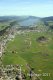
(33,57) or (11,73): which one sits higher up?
(11,73)

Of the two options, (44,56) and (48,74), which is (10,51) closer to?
(44,56)

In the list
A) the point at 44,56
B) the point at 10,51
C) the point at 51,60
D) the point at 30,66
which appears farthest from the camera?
the point at 10,51

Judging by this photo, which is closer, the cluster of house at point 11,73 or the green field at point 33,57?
the cluster of house at point 11,73

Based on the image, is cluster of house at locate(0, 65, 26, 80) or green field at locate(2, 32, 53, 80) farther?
green field at locate(2, 32, 53, 80)

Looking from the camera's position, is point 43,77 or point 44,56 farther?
point 44,56

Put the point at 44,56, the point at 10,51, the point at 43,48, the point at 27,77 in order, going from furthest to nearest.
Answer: the point at 43,48 → the point at 10,51 → the point at 44,56 → the point at 27,77

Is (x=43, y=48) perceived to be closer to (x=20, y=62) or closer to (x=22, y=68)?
(x=20, y=62)

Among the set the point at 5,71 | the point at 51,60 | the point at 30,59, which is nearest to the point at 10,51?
the point at 30,59

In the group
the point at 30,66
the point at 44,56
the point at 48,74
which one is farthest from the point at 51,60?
the point at 48,74

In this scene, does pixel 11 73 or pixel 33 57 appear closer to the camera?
pixel 11 73
